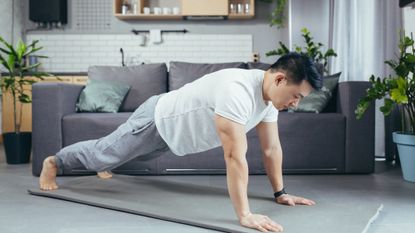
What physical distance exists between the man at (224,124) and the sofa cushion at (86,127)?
54 centimetres

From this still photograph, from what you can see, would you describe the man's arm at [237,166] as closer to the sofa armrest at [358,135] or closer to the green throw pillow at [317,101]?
the sofa armrest at [358,135]

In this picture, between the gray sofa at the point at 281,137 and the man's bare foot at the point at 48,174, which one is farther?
the gray sofa at the point at 281,137

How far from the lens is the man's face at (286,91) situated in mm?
1726

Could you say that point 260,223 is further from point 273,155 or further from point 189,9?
point 189,9

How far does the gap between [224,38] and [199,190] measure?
12.5ft

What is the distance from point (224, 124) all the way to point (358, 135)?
1.64 metres

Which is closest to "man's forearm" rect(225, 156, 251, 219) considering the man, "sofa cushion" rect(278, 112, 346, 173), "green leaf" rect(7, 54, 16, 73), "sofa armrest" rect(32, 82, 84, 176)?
the man

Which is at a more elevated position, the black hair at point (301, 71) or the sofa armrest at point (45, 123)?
the black hair at point (301, 71)

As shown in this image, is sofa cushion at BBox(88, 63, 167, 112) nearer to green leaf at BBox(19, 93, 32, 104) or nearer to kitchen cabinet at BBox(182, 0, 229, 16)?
green leaf at BBox(19, 93, 32, 104)

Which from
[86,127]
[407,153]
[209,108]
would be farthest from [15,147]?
[407,153]

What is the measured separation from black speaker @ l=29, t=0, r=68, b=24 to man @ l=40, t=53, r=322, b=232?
12.3ft

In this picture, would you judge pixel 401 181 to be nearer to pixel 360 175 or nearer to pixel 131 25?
pixel 360 175

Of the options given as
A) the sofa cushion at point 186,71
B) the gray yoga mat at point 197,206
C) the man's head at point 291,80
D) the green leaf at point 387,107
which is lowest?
the gray yoga mat at point 197,206

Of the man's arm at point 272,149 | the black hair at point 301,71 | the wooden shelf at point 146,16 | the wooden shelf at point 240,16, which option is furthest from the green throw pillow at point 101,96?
the wooden shelf at point 240,16
